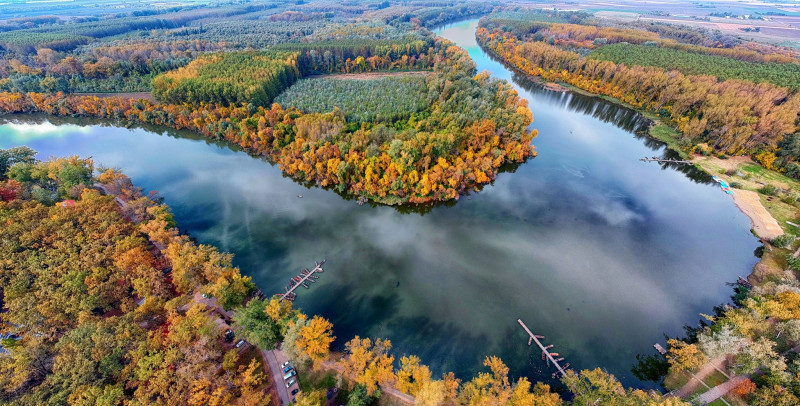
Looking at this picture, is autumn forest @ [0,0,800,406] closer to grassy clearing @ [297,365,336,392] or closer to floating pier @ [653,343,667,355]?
grassy clearing @ [297,365,336,392]

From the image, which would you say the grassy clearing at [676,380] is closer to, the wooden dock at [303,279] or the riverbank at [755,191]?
the riverbank at [755,191]

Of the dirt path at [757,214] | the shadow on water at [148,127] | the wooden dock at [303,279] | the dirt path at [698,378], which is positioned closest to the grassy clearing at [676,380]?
the dirt path at [698,378]

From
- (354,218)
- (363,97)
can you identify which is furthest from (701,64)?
(354,218)

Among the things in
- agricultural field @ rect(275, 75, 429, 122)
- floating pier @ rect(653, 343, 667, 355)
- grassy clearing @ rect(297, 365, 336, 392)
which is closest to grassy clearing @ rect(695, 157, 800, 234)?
floating pier @ rect(653, 343, 667, 355)

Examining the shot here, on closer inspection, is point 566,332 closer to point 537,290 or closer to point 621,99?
point 537,290

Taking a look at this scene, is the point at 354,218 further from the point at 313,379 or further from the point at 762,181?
the point at 762,181
